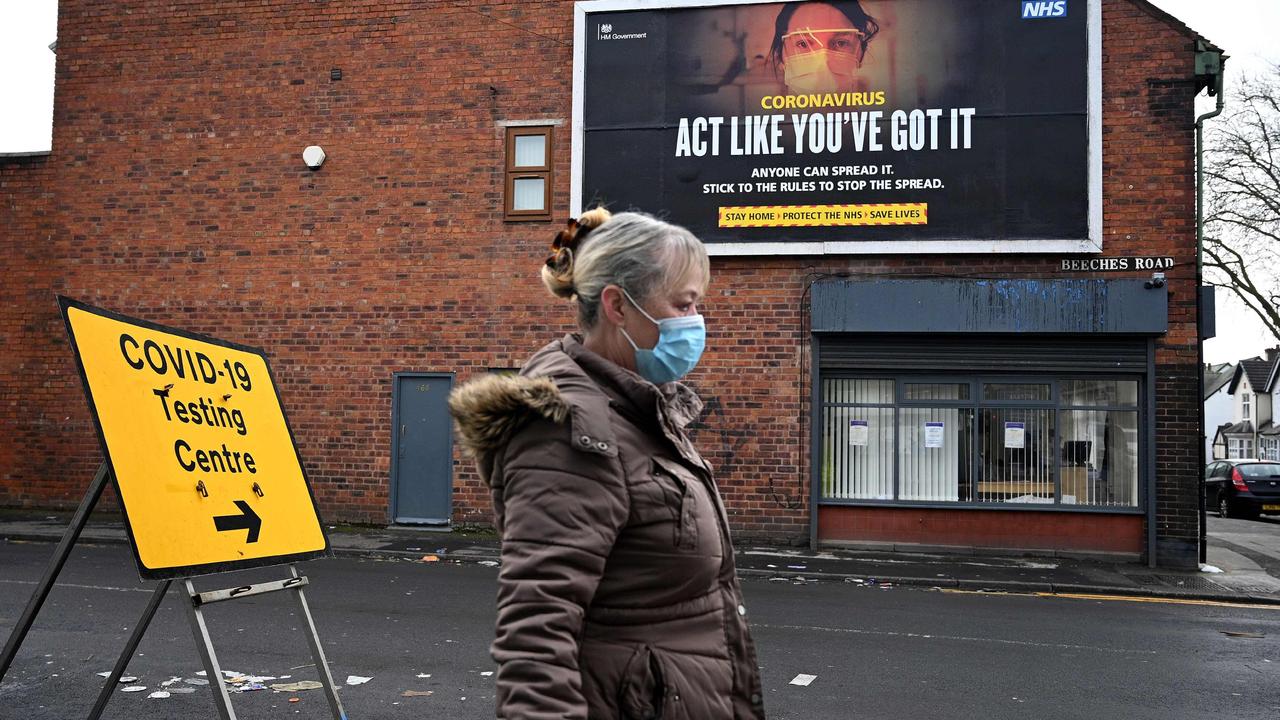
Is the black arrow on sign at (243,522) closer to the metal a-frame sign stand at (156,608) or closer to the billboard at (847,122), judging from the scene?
the metal a-frame sign stand at (156,608)

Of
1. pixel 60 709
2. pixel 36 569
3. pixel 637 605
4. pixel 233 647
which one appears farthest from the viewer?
pixel 36 569

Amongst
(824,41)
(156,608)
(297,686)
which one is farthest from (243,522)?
(824,41)

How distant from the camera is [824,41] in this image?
44.1ft

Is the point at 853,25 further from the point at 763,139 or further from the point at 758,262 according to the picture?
the point at 758,262

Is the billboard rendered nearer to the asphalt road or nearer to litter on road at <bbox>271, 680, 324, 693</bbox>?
the asphalt road

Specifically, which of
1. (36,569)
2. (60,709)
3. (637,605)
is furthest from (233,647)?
(637,605)

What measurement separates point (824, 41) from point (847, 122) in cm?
117

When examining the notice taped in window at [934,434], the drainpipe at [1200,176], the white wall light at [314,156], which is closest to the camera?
the drainpipe at [1200,176]

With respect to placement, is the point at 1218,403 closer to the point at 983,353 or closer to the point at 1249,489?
the point at 1249,489

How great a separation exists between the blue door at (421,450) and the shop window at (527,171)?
2.61m

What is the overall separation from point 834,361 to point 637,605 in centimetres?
1162

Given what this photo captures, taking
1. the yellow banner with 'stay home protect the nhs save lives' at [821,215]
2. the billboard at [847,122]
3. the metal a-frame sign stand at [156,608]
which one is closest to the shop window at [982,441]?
the billboard at [847,122]

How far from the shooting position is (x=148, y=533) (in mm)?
3680

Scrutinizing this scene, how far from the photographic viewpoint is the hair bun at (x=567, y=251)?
223cm
